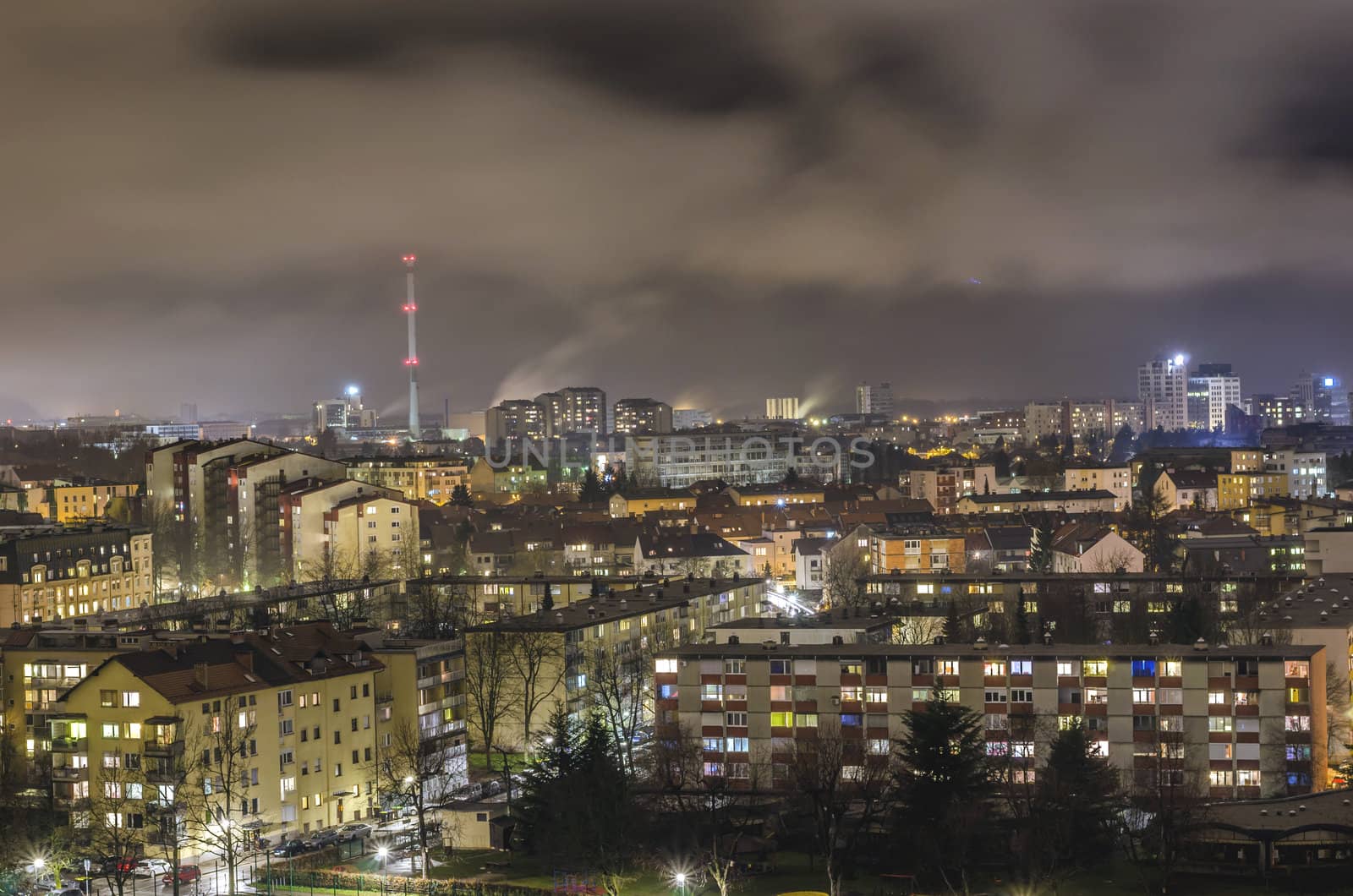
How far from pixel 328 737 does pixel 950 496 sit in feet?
108

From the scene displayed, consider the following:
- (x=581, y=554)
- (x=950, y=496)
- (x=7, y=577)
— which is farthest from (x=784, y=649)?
(x=950, y=496)

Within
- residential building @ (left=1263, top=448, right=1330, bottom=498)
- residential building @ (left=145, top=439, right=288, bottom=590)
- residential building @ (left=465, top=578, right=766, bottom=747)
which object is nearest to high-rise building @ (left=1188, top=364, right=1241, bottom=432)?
residential building @ (left=1263, top=448, right=1330, bottom=498)

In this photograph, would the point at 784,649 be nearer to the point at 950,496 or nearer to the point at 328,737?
the point at 328,737

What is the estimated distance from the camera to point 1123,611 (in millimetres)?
23031

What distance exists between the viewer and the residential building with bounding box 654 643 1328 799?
14297mm

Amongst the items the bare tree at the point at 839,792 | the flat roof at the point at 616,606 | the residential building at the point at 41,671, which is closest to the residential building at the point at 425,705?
the flat roof at the point at 616,606

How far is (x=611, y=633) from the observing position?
62.8ft

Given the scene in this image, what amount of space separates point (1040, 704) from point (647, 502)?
29703 millimetres

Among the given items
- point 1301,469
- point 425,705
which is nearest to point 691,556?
point 425,705

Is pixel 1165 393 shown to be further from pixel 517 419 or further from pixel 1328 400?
pixel 517 419

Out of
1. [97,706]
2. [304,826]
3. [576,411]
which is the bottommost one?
[304,826]

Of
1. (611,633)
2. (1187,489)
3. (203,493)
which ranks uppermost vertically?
(203,493)

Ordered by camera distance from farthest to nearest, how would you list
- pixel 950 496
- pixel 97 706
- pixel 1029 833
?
pixel 950 496
pixel 97 706
pixel 1029 833

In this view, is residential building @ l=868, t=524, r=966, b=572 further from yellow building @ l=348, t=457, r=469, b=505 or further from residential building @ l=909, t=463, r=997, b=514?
yellow building @ l=348, t=457, r=469, b=505
